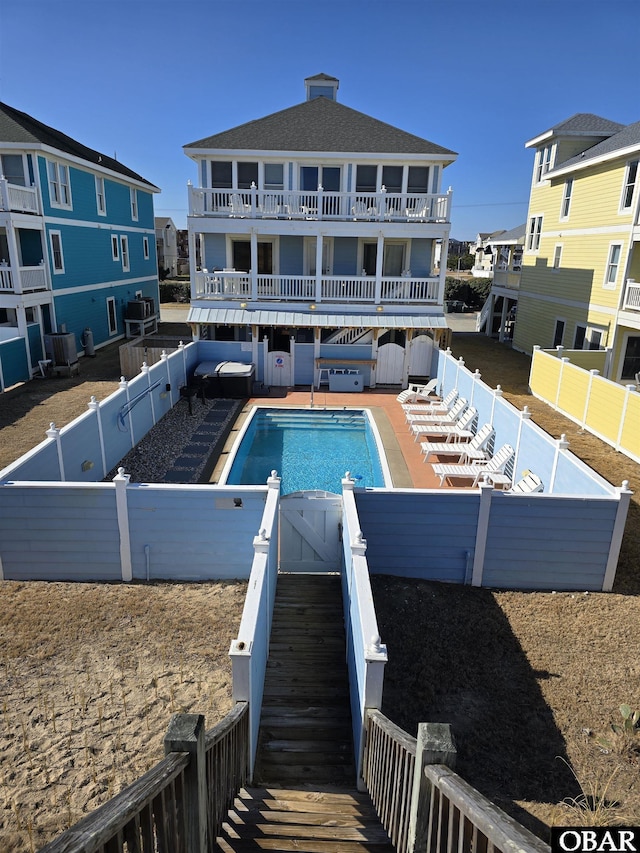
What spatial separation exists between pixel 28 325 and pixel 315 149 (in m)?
12.1

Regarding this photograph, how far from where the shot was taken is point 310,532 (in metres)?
8.12

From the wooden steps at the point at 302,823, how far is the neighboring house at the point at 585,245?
61.3 ft

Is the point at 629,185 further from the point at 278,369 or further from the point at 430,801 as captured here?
the point at 430,801

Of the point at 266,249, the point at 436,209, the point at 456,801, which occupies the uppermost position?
the point at 436,209

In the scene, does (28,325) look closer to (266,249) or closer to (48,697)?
(266,249)

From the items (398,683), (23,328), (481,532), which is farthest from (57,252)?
(398,683)

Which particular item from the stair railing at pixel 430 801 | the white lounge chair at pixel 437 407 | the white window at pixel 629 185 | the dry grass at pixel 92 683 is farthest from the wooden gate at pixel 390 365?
the stair railing at pixel 430 801

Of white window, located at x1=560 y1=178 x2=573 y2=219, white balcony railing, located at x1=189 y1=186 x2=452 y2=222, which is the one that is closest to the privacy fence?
white balcony railing, located at x1=189 y1=186 x2=452 y2=222

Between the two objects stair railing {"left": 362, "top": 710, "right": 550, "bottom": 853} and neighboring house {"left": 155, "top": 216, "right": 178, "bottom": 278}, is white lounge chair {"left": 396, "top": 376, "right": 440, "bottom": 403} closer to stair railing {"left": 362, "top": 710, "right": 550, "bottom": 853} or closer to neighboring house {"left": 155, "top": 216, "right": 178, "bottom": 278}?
stair railing {"left": 362, "top": 710, "right": 550, "bottom": 853}

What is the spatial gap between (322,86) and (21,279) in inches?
647

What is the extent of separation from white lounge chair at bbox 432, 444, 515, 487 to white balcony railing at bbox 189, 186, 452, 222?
454 inches

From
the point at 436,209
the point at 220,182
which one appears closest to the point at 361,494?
the point at 436,209

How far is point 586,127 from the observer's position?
24.0 metres

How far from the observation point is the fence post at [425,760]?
2877mm
